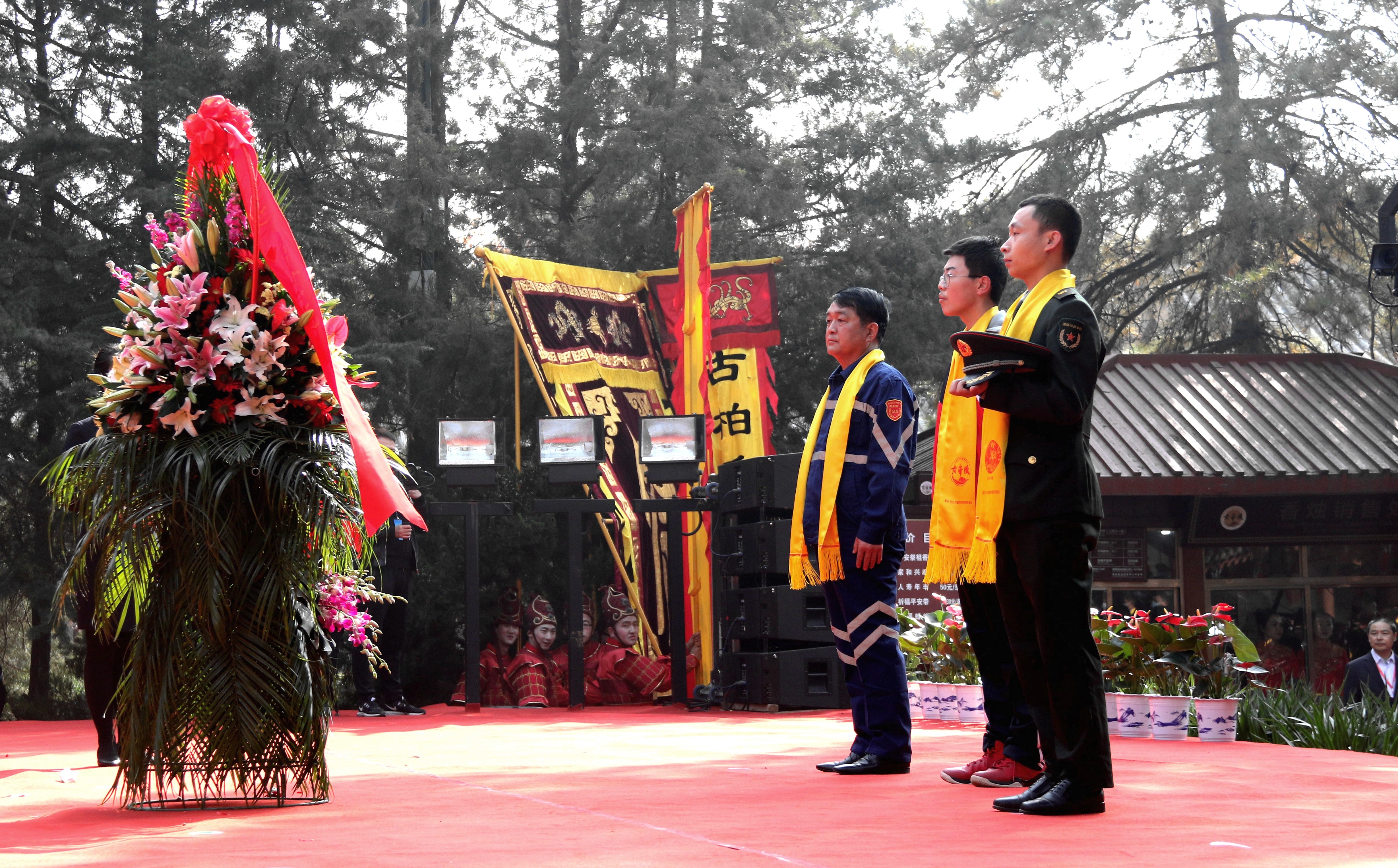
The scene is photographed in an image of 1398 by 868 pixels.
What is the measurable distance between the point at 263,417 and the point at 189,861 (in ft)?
4.00

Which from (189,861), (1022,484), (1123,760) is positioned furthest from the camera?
(1123,760)

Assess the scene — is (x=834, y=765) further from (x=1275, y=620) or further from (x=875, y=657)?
(x=1275, y=620)

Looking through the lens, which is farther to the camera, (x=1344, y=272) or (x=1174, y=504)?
(x=1344, y=272)

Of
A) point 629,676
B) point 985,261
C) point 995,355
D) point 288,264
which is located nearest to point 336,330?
point 288,264

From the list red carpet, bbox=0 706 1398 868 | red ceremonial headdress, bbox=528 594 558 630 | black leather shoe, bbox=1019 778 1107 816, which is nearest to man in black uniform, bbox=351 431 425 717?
red ceremonial headdress, bbox=528 594 558 630

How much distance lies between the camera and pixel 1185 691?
209 inches

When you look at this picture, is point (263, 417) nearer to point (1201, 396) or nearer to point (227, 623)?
point (227, 623)

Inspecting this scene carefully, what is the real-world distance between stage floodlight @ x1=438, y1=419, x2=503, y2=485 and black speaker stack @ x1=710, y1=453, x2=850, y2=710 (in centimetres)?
158

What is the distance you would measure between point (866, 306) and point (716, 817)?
69.0 inches

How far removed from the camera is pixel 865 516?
11.9 feet

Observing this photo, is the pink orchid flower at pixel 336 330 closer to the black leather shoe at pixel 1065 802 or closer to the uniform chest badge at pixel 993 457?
the uniform chest badge at pixel 993 457

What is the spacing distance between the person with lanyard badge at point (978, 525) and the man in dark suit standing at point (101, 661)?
8.18 feet

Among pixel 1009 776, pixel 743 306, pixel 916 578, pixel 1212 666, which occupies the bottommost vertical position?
Answer: pixel 1009 776

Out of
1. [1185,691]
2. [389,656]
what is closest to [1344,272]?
[1185,691]
